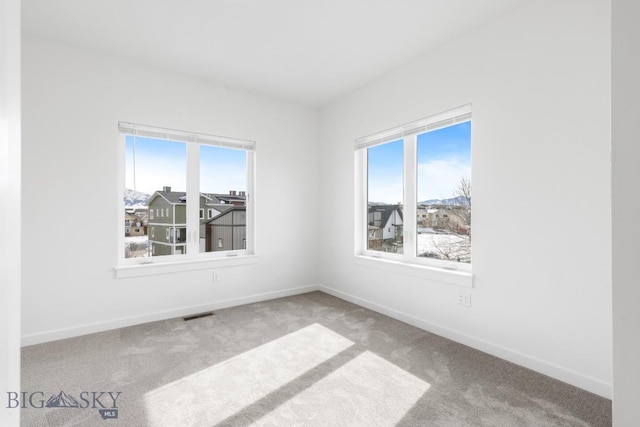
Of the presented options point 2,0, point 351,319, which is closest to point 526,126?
point 351,319

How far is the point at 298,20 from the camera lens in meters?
2.46

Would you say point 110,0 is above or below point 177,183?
above

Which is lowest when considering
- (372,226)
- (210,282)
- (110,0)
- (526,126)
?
(210,282)

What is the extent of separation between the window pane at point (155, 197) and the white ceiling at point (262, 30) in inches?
35.0

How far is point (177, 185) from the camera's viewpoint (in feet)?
11.3

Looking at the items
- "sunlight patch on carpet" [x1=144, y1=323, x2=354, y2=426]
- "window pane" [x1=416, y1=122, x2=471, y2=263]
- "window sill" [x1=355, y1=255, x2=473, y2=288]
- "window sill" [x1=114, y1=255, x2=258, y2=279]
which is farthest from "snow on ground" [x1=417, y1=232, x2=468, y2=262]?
"window sill" [x1=114, y1=255, x2=258, y2=279]

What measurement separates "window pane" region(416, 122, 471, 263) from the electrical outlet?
0.31 meters

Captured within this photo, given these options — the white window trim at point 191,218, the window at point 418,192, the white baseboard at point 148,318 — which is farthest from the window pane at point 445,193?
the white window trim at point 191,218

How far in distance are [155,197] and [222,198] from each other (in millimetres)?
734

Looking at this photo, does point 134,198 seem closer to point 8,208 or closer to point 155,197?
point 155,197

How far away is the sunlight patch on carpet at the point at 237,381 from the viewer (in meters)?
1.73

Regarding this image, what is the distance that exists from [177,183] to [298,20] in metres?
2.12

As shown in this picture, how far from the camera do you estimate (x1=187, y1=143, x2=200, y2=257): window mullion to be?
349cm

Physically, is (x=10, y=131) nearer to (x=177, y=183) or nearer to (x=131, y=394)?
(x=131, y=394)
